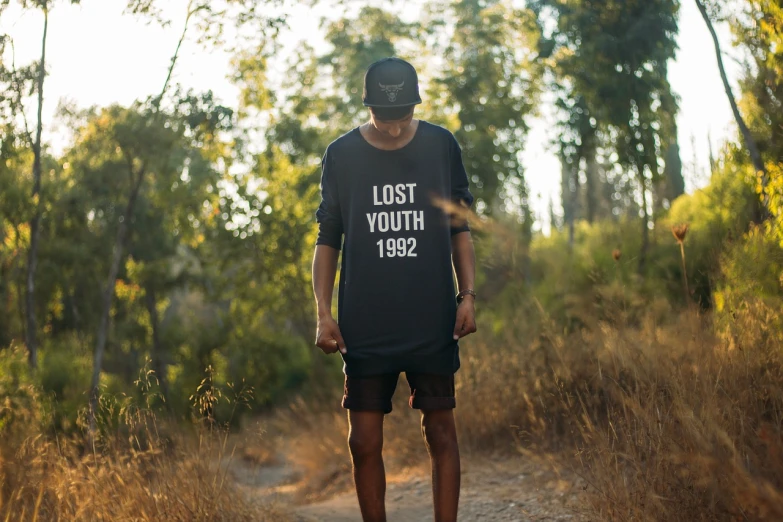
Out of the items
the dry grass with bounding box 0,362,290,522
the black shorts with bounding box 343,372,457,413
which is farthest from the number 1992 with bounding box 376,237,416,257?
the dry grass with bounding box 0,362,290,522

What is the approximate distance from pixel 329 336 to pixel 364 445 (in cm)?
44

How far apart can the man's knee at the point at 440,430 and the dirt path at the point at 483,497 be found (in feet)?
3.78

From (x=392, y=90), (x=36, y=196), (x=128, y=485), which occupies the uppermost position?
(x=36, y=196)

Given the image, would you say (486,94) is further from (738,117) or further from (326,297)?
(326,297)

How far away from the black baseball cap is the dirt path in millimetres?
2128

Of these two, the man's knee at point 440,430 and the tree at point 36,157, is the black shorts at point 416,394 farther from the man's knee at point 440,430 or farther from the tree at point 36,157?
the tree at point 36,157

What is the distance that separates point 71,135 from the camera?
50.8 ft

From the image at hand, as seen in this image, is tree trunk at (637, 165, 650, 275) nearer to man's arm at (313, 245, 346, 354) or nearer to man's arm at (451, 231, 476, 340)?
man's arm at (451, 231, 476, 340)

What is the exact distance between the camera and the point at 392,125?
12.1 feet

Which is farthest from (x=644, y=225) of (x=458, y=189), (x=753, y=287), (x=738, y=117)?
(x=458, y=189)

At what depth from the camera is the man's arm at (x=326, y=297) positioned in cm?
365

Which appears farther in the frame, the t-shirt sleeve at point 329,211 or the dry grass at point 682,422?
the t-shirt sleeve at point 329,211

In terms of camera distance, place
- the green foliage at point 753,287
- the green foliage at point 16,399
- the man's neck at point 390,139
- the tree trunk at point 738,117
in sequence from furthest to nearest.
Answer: the tree trunk at point 738,117, the green foliage at point 16,399, the green foliage at point 753,287, the man's neck at point 390,139

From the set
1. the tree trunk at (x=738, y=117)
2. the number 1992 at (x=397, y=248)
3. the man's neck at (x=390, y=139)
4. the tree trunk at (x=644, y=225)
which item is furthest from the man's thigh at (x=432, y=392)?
the tree trunk at (x=644, y=225)
